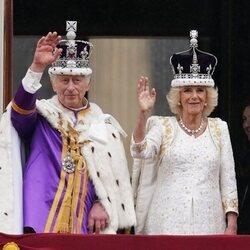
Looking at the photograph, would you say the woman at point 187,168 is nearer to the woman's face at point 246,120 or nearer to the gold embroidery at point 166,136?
the gold embroidery at point 166,136

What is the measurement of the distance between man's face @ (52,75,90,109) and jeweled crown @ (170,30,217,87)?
57 centimetres

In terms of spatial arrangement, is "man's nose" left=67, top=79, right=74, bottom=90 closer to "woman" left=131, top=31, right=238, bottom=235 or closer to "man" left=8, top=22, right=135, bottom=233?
"man" left=8, top=22, right=135, bottom=233

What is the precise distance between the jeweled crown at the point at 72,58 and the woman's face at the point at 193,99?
1.82 feet

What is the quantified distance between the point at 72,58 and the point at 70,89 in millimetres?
210

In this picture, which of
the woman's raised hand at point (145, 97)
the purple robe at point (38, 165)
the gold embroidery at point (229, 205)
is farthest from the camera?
the gold embroidery at point (229, 205)

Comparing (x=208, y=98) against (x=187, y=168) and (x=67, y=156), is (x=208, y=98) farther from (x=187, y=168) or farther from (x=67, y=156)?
(x=67, y=156)

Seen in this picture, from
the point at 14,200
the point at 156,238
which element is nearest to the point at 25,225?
the point at 14,200

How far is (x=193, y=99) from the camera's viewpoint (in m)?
8.30

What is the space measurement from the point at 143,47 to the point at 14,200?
280cm

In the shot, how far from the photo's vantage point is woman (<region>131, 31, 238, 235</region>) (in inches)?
323

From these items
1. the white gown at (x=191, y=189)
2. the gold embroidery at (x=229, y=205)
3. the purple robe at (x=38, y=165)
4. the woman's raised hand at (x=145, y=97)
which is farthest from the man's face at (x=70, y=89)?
the gold embroidery at (x=229, y=205)

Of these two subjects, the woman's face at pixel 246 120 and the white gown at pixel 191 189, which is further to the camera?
the woman's face at pixel 246 120

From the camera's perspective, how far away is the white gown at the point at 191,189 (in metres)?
8.21

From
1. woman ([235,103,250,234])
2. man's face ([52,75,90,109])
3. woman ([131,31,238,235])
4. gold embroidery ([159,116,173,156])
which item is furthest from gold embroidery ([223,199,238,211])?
woman ([235,103,250,234])
